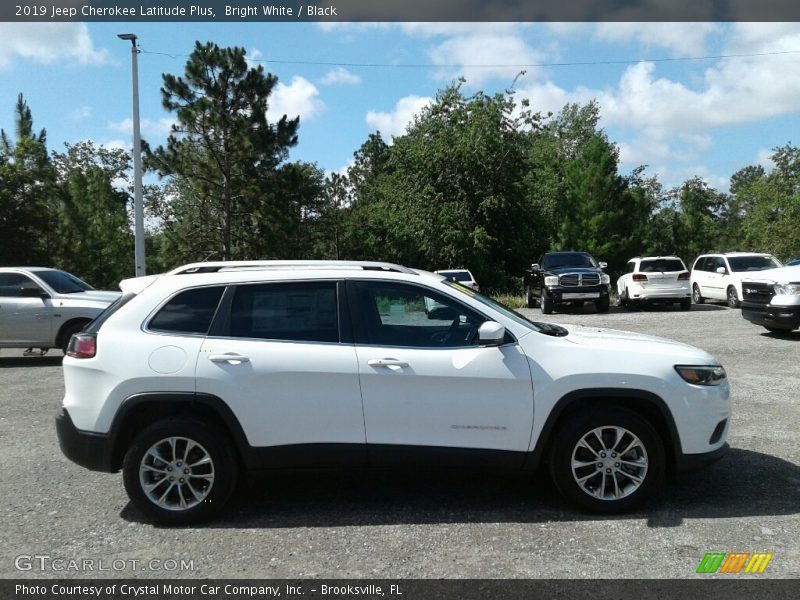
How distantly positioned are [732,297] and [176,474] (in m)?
20.5

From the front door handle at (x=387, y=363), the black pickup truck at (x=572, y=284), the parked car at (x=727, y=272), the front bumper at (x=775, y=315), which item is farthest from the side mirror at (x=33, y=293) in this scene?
the parked car at (x=727, y=272)

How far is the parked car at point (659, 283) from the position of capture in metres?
21.0

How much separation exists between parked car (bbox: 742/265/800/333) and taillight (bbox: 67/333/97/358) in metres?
12.4

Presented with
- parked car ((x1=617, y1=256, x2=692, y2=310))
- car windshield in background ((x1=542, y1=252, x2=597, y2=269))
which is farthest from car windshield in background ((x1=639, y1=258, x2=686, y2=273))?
car windshield in background ((x1=542, y1=252, x2=597, y2=269))

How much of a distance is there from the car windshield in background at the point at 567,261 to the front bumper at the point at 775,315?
7.91 metres

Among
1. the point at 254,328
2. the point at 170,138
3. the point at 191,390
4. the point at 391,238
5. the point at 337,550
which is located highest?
the point at 170,138

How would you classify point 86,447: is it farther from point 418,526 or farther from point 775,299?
point 775,299

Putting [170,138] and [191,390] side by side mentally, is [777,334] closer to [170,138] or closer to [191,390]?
[191,390]

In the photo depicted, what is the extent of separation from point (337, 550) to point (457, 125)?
31646mm

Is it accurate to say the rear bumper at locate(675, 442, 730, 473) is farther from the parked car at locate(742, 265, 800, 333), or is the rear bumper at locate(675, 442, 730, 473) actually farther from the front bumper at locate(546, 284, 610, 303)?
the front bumper at locate(546, 284, 610, 303)

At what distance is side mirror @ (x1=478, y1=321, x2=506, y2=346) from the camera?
173 inches

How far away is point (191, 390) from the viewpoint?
4.49 m

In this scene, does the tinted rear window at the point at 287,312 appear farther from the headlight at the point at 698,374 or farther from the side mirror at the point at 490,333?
the headlight at the point at 698,374

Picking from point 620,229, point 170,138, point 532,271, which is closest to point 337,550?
point 532,271
